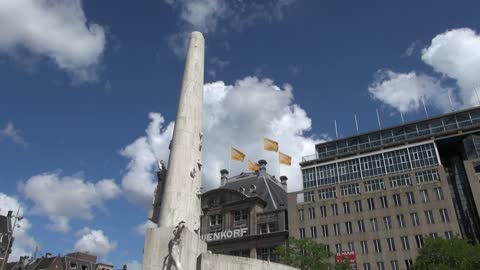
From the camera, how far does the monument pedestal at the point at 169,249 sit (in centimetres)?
1529

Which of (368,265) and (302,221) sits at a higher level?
(302,221)

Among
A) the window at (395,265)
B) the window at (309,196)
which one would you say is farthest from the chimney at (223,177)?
the window at (395,265)

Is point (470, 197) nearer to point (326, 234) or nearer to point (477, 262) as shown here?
point (326, 234)

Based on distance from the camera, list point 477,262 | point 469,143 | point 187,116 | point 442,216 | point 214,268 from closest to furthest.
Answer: point 214,268 → point 187,116 → point 477,262 → point 442,216 → point 469,143

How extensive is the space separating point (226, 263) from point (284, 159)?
49586 mm

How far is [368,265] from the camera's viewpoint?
58156 millimetres

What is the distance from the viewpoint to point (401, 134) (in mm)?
70938

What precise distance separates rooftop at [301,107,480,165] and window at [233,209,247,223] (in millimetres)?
15226

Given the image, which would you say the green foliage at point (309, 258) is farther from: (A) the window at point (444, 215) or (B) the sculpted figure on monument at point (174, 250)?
(B) the sculpted figure on monument at point (174, 250)

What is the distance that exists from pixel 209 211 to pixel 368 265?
26.3 metres

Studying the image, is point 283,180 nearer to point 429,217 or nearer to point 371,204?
point 371,204

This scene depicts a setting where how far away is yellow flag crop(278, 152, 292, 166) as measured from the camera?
215 feet

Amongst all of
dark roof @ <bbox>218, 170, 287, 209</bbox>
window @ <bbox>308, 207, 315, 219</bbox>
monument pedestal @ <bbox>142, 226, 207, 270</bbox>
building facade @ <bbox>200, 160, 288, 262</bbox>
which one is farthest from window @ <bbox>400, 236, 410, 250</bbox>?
monument pedestal @ <bbox>142, 226, 207, 270</bbox>

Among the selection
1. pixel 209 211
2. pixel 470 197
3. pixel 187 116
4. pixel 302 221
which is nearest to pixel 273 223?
pixel 302 221
